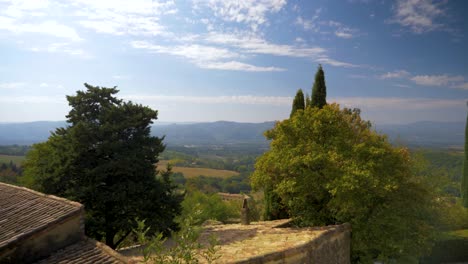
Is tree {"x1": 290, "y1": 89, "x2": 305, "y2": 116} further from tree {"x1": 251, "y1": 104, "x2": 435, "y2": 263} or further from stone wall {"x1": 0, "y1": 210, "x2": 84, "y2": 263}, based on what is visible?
stone wall {"x1": 0, "y1": 210, "x2": 84, "y2": 263}

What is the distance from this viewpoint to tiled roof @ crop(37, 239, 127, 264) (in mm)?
9789

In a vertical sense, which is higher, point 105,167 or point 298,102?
point 298,102

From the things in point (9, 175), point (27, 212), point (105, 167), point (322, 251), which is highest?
point (105, 167)

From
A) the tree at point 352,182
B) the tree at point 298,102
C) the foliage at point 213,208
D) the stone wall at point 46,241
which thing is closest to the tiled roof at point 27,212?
the stone wall at point 46,241

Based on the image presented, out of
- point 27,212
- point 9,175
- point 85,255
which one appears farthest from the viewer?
point 9,175

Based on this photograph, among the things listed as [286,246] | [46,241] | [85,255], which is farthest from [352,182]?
[46,241]

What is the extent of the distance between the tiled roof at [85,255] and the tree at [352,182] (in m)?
9.41

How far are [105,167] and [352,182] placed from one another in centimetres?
1224

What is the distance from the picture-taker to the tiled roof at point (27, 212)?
33.1ft

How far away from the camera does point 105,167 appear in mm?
15695

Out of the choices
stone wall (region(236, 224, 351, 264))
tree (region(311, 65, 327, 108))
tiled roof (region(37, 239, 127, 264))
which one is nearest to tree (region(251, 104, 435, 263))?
stone wall (region(236, 224, 351, 264))

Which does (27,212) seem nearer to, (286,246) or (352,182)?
(286,246)

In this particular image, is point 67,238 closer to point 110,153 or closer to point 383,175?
point 110,153

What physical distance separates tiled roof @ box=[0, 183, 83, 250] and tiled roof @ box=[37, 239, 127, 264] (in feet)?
3.53
